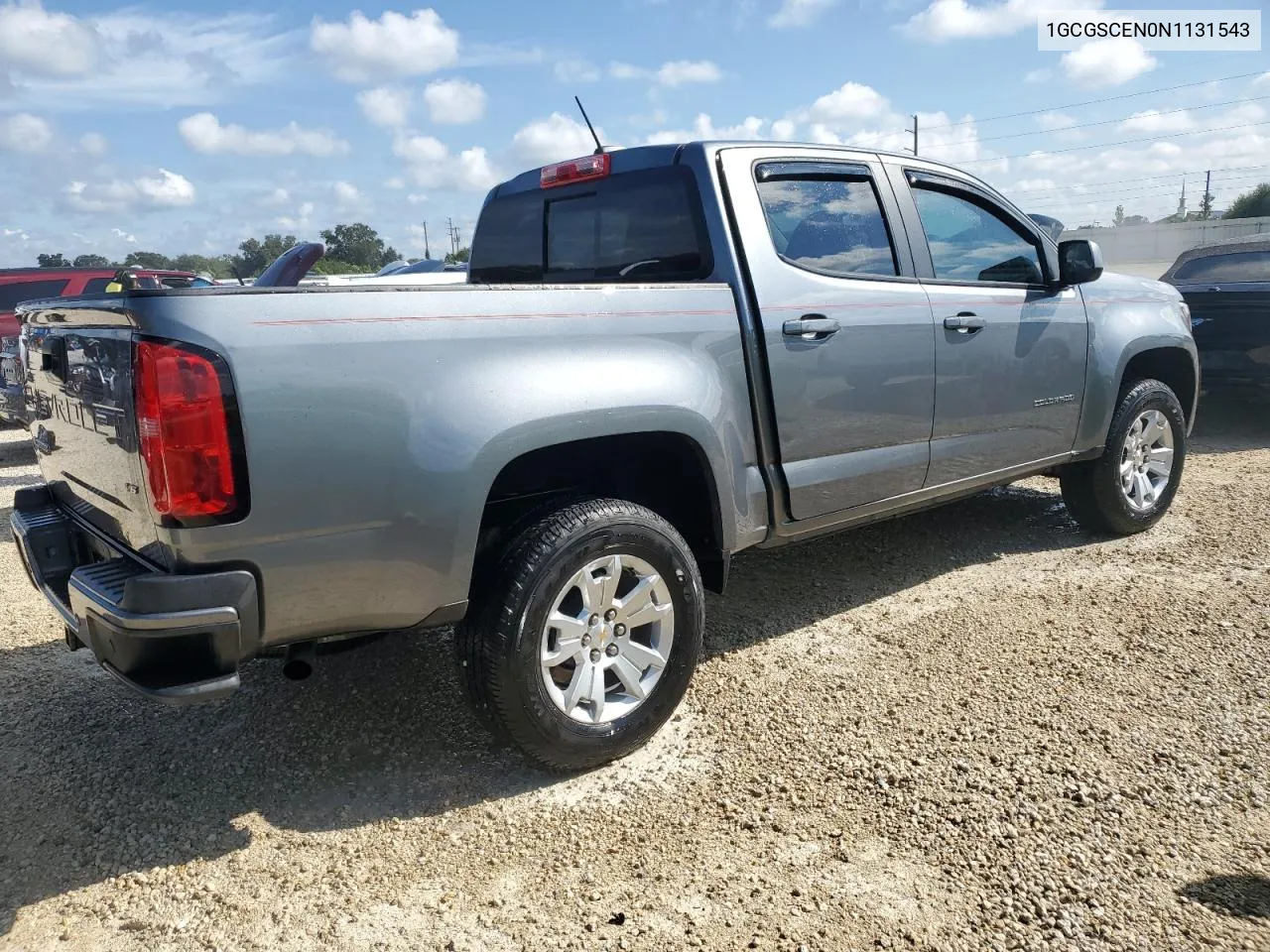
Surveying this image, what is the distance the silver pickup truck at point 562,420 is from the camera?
2.28 metres

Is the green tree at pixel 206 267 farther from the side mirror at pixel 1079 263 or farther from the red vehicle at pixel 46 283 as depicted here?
the side mirror at pixel 1079 263

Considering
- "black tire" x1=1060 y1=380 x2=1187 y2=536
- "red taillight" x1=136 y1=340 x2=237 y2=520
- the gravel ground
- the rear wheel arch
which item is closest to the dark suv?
"black tire" x1=1060 y1=380 x2=1187 y2=536

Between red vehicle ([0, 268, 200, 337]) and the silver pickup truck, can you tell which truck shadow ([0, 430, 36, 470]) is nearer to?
red vehicle ([0, 268, 200, 337])

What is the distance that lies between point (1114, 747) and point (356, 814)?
2335mm

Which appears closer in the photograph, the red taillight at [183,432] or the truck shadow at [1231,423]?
the red taillight at [183,432]

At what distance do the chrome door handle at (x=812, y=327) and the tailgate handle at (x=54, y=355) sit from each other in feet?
7.35

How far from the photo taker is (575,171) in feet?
12.7

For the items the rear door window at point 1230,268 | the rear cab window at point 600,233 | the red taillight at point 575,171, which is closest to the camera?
the rear cab window at point 600,233

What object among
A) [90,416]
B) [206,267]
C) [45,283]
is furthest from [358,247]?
[90,416]

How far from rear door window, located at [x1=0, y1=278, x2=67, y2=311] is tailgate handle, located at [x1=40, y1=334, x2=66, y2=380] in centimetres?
939

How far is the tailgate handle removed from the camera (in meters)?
2.73

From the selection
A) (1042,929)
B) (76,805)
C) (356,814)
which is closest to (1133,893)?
(1042,929)

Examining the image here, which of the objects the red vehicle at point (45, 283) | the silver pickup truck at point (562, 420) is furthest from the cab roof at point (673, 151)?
the red vehicle at point (45, 283)

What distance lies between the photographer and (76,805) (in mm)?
2865
